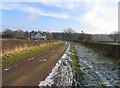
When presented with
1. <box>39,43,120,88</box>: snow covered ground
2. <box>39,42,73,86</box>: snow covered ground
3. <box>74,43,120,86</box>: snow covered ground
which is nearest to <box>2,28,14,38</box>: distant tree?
<box>74,43,120,86</box>: snow covered ground

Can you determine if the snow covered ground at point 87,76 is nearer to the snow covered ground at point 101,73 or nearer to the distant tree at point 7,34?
the snow covered ground at point 101,73

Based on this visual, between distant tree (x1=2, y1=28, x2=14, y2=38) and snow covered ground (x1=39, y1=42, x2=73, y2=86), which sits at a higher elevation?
snow covered ground (x1=39, y1=42, x2=73, y2=86)

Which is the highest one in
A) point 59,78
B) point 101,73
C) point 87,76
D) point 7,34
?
point 59,78

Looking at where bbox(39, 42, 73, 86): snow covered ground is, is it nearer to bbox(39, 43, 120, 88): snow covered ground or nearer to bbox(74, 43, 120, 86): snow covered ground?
bbox(39, 43, 120, 88): snow covered ground

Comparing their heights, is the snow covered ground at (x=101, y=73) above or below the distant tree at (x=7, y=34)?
above

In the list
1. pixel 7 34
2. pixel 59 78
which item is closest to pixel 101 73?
pixel 59 78

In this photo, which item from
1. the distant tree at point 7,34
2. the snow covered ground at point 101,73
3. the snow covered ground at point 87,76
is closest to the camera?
the snow covered ground at point 87,76

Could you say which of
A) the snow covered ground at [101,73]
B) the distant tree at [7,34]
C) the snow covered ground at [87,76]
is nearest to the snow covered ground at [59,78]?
the snow covered ground at [87,76]

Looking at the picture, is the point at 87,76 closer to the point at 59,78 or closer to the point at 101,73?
the point at 101,73

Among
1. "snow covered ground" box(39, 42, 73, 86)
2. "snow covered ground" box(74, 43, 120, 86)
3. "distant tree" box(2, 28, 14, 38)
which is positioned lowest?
"distant tree" box(2, 28, 14, 38)

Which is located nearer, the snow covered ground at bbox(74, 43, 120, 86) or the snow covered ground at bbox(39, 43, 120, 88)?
the snow covered ground at bbox(39, 43, 120, 88)

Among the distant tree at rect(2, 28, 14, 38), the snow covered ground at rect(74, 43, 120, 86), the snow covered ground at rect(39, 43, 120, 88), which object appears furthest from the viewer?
the distant tree at rect(2, 28, 14, 38)

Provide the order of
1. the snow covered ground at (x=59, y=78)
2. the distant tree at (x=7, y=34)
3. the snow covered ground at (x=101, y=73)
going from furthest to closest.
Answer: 1. the distant tree at (x=7, y=34)
2. the snow covered ground at (x=101, y=73)
3. the snow covered ground at (x=59, y=78)

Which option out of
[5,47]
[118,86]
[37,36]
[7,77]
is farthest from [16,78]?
[37,36]
